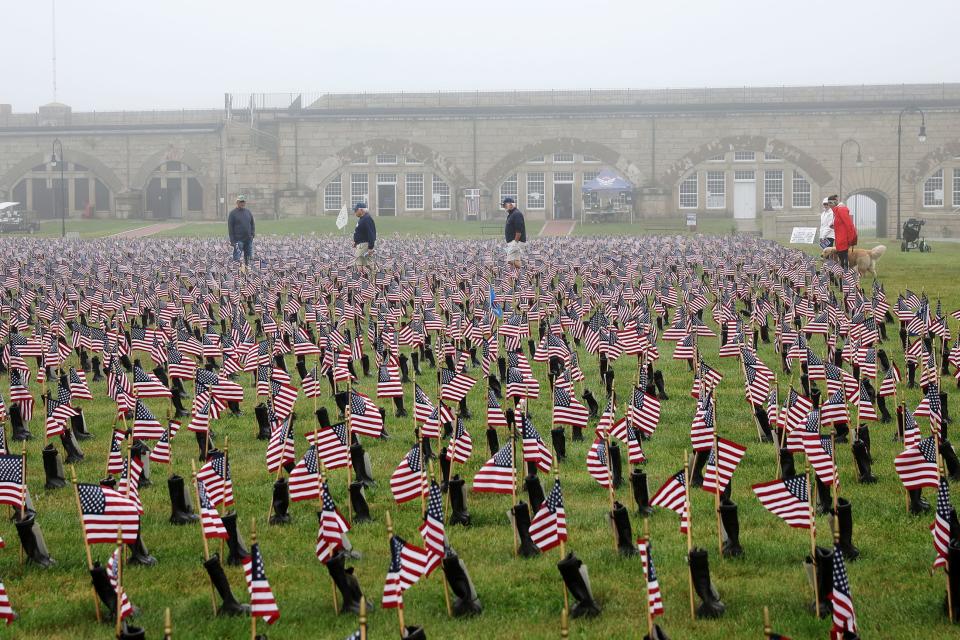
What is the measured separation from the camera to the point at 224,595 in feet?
23.0

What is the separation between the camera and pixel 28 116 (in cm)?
7775

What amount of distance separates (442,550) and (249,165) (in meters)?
64.3

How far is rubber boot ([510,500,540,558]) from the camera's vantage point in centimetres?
794

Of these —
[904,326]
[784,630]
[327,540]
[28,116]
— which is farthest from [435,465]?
[28,116]

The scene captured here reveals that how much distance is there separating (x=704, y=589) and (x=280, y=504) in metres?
3.28

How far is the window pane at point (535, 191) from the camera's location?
68.5 metres

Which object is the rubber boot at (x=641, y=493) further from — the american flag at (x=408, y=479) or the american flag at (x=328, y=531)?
the american flag at (x=328, y=531)

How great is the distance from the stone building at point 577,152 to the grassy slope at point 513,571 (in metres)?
58.1

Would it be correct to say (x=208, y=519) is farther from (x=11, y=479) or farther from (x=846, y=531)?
(x=846, y=531)

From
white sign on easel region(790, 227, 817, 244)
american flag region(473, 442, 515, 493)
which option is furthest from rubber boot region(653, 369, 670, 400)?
white sign on easel region(790, 227, 817, 244)

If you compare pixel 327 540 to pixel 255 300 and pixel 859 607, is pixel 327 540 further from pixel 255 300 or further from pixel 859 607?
pixel 255 300

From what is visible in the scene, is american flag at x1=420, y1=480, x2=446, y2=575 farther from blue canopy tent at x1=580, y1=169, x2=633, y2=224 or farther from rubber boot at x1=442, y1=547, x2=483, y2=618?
blue canopy tent at x1=580, y1=169, x2=633, y2=224

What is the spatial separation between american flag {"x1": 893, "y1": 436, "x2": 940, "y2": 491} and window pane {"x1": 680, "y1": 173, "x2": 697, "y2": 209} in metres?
59.9

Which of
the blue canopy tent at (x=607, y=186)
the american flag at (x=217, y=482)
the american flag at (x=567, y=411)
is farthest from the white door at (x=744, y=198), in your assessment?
the american flag at (x=217, y=482)
